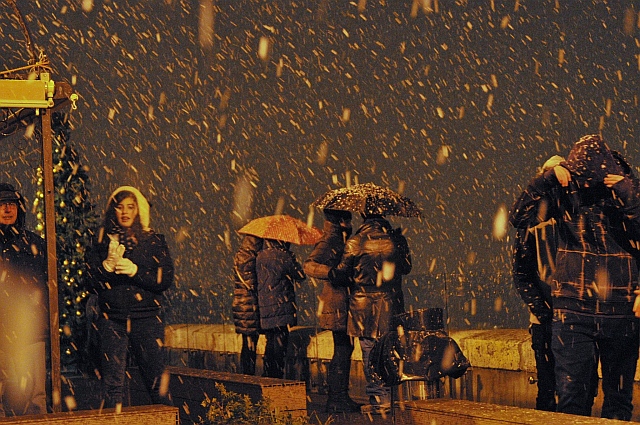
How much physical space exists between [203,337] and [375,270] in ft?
25.2

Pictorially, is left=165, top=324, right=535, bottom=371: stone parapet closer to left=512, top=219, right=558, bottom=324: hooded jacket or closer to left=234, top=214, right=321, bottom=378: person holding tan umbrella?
left=234, top=214, right=321, bottom=378: person holding tan umbrella

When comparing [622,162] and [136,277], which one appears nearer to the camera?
[622,162]

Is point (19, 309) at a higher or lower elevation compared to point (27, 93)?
lower

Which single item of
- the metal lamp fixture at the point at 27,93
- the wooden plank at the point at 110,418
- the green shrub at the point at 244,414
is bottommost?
the green shrub at the point at 244,414

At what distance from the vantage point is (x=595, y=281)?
8.06 m

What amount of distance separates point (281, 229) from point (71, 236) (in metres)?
5.39

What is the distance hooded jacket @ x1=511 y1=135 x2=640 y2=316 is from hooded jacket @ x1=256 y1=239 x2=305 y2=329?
275 inches

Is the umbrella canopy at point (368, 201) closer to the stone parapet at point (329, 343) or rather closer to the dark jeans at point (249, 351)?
the stone parapet at point (329, 343)

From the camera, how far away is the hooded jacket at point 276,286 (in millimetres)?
15016

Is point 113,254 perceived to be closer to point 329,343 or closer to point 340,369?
point 340,369

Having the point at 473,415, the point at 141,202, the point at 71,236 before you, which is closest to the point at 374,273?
the point at 141,202

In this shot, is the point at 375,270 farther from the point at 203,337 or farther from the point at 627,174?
the point at 203,337

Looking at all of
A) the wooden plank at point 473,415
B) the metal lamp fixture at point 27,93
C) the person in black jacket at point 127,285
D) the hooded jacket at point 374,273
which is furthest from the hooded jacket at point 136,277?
the wooden plank at point 473,415

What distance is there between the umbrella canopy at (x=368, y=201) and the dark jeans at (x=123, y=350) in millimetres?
2507
